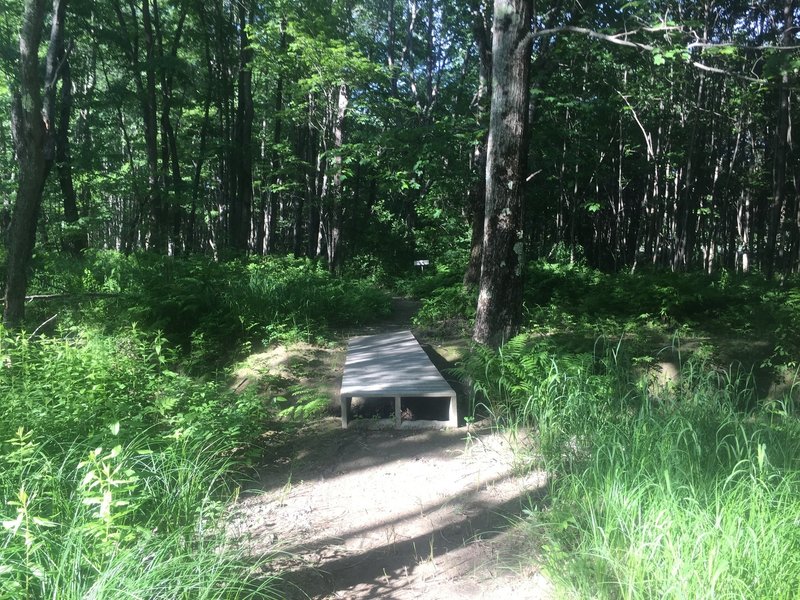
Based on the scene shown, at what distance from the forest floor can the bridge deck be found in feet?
1.10

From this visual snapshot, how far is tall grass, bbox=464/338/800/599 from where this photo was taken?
2463 mm

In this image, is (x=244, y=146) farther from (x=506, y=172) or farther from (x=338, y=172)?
(x=506, y=172)

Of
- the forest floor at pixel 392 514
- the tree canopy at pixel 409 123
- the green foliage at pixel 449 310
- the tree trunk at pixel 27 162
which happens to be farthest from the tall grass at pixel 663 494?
the tree trunk at pixel 27 162

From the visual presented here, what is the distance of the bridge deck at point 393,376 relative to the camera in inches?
229

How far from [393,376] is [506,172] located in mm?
2801

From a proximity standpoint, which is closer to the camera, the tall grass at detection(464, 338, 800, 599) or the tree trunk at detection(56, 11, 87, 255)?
the tall grass at detection(464, 338, 800, 599)

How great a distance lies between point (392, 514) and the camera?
4.30m

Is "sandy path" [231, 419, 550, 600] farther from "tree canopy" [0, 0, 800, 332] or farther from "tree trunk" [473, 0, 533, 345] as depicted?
"tree canopy" [0, 0, 800, 332]

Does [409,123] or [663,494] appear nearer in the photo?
[663,494]

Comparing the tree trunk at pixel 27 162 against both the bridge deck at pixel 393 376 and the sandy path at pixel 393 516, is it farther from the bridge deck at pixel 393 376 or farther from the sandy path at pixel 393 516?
the sandy path at pixel 393 516

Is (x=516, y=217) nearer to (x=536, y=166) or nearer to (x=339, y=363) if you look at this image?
(x=339, y=363)

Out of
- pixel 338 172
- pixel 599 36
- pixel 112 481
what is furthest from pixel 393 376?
pixel 338 172

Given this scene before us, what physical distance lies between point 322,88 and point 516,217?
11.3 meters

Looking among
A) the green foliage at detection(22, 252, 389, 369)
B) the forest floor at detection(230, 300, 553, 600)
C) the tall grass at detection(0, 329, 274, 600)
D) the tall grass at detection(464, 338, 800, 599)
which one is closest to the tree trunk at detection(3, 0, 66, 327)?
the green foliage at detection(22, 252, 389, 369)
